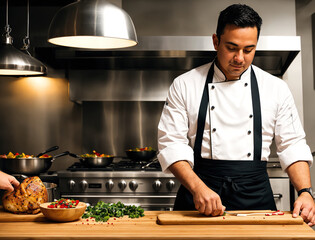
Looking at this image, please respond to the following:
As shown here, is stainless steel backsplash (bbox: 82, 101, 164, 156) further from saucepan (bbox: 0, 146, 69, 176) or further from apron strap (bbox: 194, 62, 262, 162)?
apron strap (bbox: 194, 62, 262, 162)

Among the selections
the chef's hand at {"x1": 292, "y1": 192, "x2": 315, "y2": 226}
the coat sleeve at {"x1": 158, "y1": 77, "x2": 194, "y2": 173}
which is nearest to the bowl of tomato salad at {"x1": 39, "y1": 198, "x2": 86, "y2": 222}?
the coat sleeve at {"x1": 158, "y1": 77, "x2": 194, "y2": 173}

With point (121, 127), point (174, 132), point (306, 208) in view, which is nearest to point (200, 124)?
point (174, 132)

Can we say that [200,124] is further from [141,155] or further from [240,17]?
[141,155]

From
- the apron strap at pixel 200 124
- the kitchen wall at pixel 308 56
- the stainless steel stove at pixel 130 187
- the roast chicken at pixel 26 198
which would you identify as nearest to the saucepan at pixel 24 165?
the stainless steel stove at pixel 130 187

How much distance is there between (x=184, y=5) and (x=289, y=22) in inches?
39.6

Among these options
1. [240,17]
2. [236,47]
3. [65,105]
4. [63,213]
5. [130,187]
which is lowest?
[130,187]

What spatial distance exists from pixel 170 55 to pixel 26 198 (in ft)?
6.69

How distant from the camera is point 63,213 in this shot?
5.36ft

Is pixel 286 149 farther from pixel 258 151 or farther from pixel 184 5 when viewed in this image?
pixel 184 5

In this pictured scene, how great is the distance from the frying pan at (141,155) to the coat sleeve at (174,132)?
1506 mm

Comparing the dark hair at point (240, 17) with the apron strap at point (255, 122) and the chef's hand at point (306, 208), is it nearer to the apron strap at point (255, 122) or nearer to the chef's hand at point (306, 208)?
the apron strap at point (255, 122)

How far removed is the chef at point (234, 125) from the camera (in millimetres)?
1963

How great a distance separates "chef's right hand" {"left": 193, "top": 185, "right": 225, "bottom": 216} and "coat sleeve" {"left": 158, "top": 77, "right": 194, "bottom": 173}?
252mm

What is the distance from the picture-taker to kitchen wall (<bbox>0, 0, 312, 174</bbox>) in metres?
3.98
